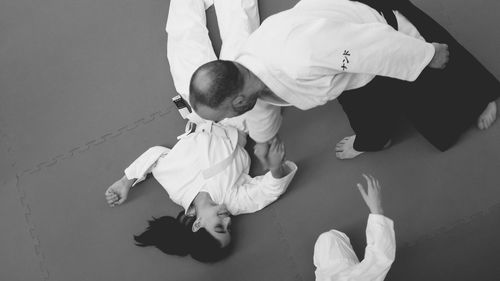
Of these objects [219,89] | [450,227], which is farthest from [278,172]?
[450,227]

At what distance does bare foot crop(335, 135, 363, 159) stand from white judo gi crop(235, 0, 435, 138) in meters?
0.64

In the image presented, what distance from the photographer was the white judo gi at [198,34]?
Answer: 98.5 inches

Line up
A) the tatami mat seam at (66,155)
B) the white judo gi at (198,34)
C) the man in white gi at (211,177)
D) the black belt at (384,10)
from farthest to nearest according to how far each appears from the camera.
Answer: the tatami mat seam at (66,155)
the white judo gi at (198,34)
the man in white gi at (211,177)
the black belt at (384,10)

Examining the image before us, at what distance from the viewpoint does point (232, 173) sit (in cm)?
245

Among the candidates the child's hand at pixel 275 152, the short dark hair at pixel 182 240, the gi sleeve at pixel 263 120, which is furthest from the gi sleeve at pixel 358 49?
the short dark hair at pixel 182 240

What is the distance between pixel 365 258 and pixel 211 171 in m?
0.98

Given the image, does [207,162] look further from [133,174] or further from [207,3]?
[207,3]

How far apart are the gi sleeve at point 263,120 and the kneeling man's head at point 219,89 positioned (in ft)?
1.01

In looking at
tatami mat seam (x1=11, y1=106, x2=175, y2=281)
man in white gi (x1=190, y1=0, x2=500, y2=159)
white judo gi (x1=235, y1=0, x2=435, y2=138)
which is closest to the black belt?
man in white gi (x1=190, y1=0, x2=500, y2=159)

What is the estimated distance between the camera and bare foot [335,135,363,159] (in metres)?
2.37

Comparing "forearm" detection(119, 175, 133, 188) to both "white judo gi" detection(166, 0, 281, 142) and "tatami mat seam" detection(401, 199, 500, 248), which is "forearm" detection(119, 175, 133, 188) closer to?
"white judo gi" detection(166, 0, 281, 142)

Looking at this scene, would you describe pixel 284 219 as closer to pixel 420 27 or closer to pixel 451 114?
pixel 451 114

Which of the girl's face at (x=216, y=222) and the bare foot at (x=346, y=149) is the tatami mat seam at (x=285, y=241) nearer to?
the girl's face at (x=216, y=222)

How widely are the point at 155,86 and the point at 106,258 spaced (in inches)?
46.0
